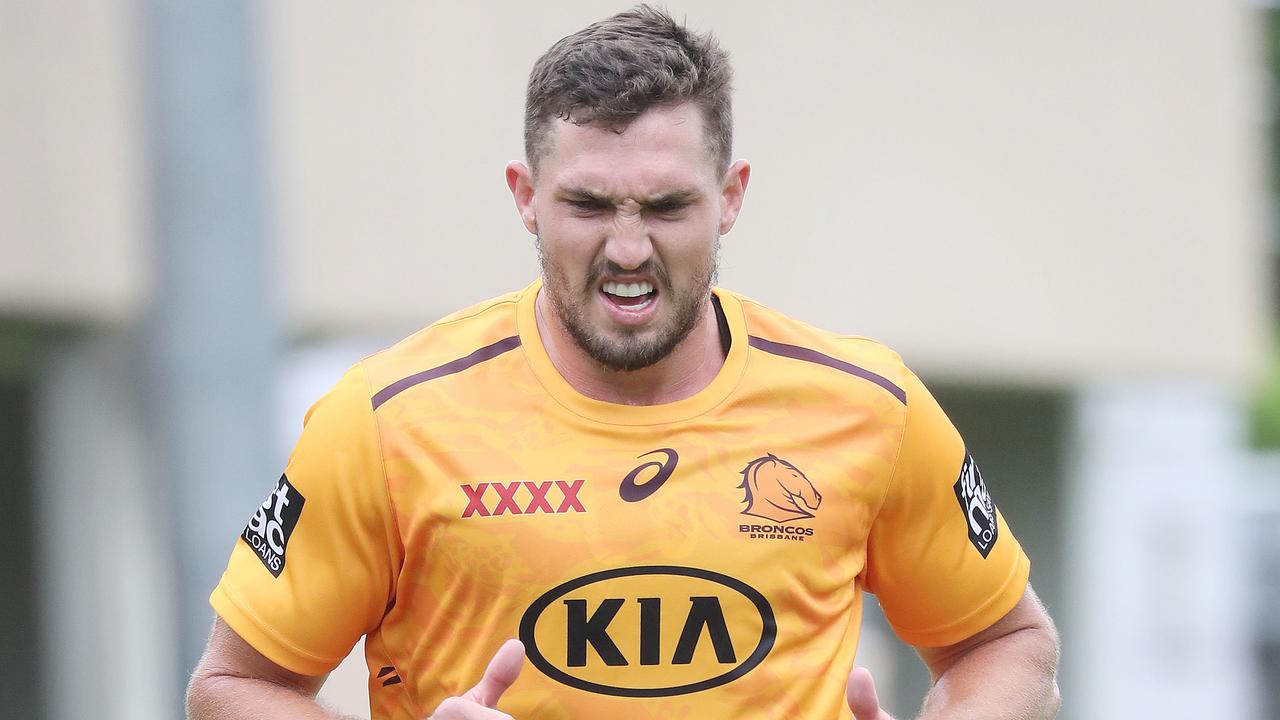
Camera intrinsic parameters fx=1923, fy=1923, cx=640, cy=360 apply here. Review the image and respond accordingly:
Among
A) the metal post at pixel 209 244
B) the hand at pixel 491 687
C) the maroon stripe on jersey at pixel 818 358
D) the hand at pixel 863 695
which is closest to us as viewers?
the hand at pixel 491 687

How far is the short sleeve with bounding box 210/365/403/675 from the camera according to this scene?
3.49 meters

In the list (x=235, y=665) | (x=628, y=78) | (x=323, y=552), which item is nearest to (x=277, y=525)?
(x=323, y=552)

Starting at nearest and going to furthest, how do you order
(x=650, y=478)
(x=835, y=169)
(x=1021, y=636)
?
(x=650, y=478) → (x=1021, y=636) → (x=835, y=169)

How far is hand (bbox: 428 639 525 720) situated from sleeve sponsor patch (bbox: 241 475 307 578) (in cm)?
49

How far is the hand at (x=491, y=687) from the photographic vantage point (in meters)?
3.19

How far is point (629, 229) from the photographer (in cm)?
343

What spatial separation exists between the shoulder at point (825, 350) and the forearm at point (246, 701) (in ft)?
3.63

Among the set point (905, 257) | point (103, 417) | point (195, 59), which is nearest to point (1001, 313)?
point (905, 257)

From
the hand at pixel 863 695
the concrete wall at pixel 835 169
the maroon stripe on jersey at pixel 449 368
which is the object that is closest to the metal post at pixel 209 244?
the concrete wall at pixel 835 169

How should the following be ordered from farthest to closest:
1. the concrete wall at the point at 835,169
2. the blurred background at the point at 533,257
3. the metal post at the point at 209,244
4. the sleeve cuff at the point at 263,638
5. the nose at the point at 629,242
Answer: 1. the concrete wall at the point at 835,169
2. the blurred background at the point at 533,257
3. the metal post at the point at 209,244
4. the sleeve cuff at the point at 263,638
5. the nose at the point at 629,242

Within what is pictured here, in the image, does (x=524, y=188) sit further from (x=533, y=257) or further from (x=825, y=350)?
(x=533, y=257)

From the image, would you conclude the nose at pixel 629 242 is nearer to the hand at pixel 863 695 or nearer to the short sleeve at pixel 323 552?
the short sleeve at pixel 323 552

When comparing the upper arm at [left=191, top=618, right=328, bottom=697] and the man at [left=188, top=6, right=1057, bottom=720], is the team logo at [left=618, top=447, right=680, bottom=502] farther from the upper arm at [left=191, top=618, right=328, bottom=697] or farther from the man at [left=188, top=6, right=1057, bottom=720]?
the upper arm at [left=191, top=618, right=328, bottom=697]

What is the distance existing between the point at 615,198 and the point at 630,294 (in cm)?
18
